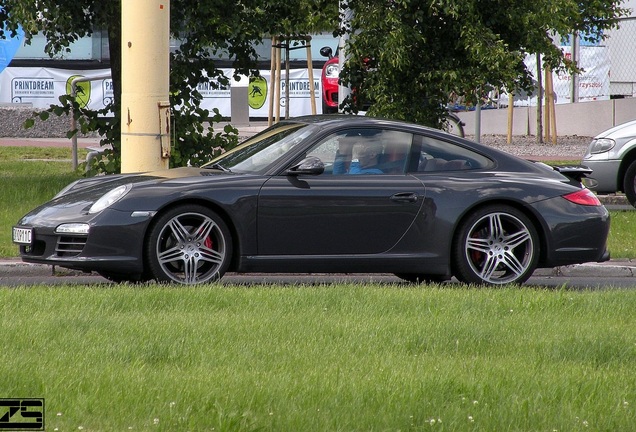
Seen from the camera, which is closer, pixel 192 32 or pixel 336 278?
pixel 336 278

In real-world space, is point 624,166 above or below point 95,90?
below

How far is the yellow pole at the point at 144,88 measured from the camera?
10.6 meters

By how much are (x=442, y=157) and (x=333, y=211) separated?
1.09m

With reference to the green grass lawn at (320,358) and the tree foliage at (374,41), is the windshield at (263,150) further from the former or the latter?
the tree foliage at (374,41)

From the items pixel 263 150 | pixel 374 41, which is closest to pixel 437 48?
pixel 374 41

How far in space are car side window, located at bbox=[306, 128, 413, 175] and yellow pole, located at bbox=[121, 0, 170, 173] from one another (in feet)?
7.25

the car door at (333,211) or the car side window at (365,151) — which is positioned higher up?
the car side window at (365,151)

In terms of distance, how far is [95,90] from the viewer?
92.1ft

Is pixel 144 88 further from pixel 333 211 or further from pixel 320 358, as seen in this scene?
pixel 320 358

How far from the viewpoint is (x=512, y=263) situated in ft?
30.0

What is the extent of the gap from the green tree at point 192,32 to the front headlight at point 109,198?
17.3 feet

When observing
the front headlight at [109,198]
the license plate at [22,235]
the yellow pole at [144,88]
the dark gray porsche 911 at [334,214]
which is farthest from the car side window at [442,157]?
the license plate at [22,235]

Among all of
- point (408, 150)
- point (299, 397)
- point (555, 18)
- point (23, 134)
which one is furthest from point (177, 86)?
point (23, 134)

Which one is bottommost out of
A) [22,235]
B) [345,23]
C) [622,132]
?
[22,235]
